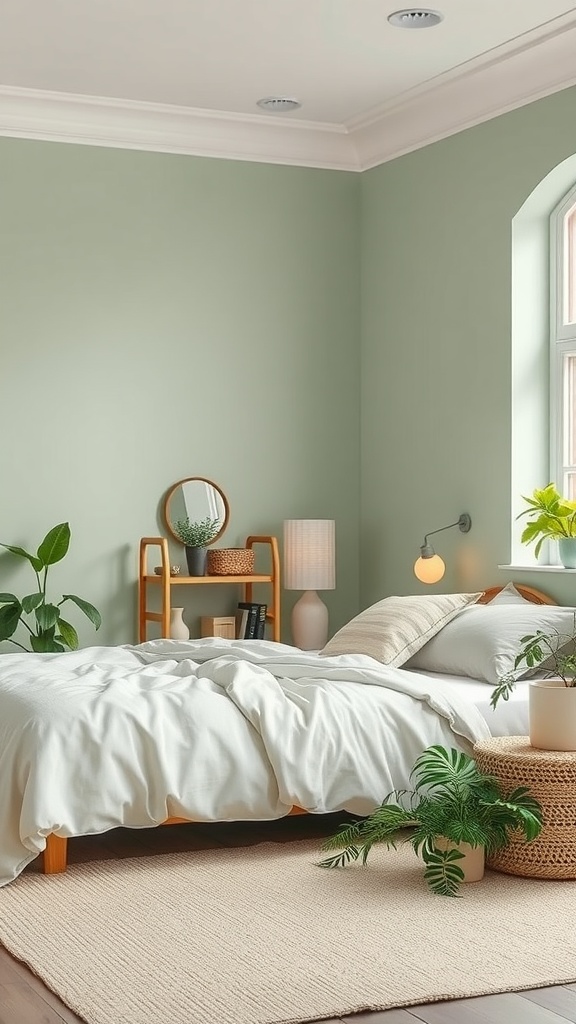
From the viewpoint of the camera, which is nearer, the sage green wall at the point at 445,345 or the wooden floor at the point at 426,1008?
the wooden floor at the point at 426,1008

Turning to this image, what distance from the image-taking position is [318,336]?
6.55 meters

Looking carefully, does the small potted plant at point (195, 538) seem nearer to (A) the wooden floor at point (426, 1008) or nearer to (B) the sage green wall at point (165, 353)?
(B) the sage green wall at point (165, 353)

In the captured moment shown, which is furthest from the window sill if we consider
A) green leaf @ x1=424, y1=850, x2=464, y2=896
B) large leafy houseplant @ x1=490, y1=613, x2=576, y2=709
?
green leaf @ x1=424, y1=850, x2=464, y2=896

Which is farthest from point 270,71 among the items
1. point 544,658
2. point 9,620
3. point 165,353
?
point 544,658

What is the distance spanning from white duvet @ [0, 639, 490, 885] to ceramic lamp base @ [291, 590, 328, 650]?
1.68 m

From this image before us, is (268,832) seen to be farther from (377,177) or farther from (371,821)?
(377,177)

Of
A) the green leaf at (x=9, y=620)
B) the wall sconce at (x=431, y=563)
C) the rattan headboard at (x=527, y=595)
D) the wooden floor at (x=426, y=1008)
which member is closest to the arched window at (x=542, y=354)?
the rattan headboard at (x=527, y=595)

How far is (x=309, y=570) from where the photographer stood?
618cm

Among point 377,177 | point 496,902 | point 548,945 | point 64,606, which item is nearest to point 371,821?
point 496,902

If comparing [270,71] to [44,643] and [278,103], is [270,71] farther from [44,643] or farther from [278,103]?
[44,643]

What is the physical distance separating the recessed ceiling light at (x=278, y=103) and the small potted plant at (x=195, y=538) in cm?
187

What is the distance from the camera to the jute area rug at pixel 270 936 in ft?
9.23

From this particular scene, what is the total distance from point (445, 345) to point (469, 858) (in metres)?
2.83

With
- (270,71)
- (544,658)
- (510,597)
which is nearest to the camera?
(544,658)
